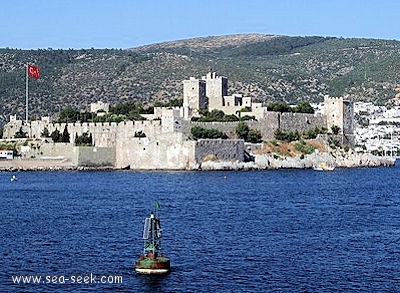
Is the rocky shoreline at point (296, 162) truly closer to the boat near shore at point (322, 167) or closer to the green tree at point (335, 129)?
the boat near shore at point (322, 167)

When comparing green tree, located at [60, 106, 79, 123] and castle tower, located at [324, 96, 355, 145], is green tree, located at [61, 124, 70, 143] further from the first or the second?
castle tower, located at [324, 96, 355, 145]

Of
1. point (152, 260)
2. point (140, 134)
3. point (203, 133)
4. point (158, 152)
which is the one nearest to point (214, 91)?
point (203, 133)

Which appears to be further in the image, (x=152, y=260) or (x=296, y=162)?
(x=296, y=162)

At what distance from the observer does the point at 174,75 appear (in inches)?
3935

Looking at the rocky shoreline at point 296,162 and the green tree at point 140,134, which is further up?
the green tree at point 140,134

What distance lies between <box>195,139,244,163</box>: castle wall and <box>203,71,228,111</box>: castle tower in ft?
19.8

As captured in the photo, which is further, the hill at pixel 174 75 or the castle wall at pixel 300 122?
the hill at pixel 174 75

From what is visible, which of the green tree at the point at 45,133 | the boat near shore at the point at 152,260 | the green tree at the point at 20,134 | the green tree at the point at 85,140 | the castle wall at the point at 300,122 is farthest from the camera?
the green tree at the point at 20,134

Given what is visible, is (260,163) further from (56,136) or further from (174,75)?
(174,75)

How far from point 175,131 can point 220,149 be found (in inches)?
97.5

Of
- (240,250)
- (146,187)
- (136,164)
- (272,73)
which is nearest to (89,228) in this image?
(240,250)

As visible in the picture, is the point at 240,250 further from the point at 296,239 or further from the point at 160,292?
the point at 160,292

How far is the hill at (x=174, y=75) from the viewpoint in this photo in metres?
95.6

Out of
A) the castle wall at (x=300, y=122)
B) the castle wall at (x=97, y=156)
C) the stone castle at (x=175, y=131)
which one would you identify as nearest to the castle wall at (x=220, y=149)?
the stone castle at (x=175, y=131)
